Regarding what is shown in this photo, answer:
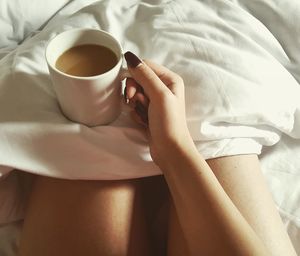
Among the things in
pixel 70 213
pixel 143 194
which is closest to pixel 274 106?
pixel 143 194

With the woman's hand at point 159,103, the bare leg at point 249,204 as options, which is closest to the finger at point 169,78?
the woman's hand at point 159,103

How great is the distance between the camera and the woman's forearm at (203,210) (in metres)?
A: 0.55

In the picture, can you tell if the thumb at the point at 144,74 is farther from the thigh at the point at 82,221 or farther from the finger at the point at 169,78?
the thigh at the point at 82,221

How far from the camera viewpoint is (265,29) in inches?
31.0

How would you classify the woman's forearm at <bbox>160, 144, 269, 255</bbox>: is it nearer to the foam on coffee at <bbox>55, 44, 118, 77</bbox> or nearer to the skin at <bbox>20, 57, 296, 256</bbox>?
the skin at <bbox>20, 57, 296, 256</bbox>

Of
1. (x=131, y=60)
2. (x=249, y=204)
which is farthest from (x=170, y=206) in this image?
(x=131, y=60)

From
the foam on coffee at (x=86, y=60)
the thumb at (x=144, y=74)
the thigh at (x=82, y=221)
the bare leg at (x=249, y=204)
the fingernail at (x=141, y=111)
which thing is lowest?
the thigh at (x=82, y=221)

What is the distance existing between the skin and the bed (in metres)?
0.04

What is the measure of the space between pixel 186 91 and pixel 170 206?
19 cm

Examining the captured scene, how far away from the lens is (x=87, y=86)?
558 mm

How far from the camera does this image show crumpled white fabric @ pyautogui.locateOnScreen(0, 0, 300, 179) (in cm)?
63

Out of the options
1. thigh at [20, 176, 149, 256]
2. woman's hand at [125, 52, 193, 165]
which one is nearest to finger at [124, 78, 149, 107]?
woman's hand at [125, 52, 193, 165]

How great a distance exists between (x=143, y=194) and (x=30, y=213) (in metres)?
0.19

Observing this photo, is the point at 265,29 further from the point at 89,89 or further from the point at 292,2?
the point at 89,89
